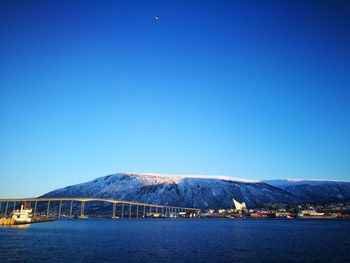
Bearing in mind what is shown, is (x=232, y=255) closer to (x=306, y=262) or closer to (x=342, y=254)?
(x=306, y=262)

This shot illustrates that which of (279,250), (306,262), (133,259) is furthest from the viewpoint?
(279,250)

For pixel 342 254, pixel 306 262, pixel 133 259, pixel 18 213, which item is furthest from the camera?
pixel 18 213

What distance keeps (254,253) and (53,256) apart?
31.4 meters

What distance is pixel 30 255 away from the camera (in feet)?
178

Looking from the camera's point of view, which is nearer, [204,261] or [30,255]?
[204,261]

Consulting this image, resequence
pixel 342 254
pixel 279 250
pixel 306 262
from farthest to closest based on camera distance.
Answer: pixel 279 250 < pixel 342 254 < pixel 306 262

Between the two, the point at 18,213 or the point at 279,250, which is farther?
the point at 18,213

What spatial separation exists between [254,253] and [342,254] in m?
13.2

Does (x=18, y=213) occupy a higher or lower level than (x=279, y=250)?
higher

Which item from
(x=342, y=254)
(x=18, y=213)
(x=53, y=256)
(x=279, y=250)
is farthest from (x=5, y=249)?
(x=18, y=213)

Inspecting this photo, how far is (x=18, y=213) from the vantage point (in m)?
166

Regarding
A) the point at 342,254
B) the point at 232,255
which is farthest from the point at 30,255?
the point at 342,254

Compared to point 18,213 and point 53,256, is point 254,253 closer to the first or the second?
point 53,256

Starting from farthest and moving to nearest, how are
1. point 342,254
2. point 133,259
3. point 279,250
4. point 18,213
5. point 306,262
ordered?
A: point 18,213, point 279,250, point 342,254, point 133,259, point 306,262
